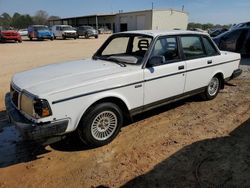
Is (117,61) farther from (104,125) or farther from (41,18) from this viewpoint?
(41,18)

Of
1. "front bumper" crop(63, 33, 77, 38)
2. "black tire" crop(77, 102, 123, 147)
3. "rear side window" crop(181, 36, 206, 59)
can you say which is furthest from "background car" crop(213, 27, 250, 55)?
"front bumper" crop(63, 33, 77, 38)

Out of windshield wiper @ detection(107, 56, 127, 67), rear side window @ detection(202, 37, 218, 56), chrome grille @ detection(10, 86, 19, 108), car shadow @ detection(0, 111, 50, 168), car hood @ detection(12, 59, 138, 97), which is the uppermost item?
rear side window @ detection(202, 37, 218, 56)

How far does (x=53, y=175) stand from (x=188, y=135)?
7.68 feet

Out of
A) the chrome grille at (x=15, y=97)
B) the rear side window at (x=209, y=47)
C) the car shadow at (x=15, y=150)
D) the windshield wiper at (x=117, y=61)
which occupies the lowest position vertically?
the car shadow at (x=15, y=150)

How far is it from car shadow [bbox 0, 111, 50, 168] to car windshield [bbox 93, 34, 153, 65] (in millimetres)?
2120

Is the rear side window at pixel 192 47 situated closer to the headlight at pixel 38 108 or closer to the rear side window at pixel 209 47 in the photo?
the rear side window at pixel 209 47

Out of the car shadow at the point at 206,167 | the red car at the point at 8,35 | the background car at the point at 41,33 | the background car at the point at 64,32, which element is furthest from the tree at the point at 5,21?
the car shadow at the point at 206,167

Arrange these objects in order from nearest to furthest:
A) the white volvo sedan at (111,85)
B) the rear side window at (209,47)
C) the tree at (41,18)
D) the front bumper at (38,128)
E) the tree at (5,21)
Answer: the front bumper at (38,128)
the white volvo sedan at (111,85)
the rear side window at (209,47)
the tree at (5,21)
the tree at (41,18)

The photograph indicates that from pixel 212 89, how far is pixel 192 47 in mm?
1347

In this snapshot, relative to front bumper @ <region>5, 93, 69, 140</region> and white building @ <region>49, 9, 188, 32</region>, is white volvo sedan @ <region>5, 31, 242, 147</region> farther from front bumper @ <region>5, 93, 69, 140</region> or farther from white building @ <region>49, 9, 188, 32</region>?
white building @ <region>49, 9, 188, 32</region>

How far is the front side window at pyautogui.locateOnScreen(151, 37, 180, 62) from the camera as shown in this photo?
4.99 meters

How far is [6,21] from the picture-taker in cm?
8412

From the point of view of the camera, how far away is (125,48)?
5.93 m

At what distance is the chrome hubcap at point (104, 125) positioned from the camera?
4.22 metres
